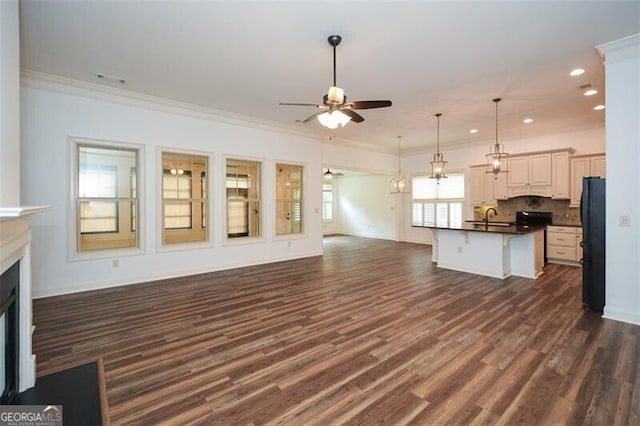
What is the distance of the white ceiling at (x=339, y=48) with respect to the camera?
2809 millimetres

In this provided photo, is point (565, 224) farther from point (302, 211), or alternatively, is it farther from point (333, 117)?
point (333, 117)

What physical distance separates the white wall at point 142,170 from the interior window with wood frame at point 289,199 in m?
0.29

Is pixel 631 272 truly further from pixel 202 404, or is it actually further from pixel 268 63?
pixel 268 63

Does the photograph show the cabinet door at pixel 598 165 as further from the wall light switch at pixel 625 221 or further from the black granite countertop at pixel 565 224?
the wall light switch at pixel 625 221

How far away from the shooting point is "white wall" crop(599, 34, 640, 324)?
328 centimetres

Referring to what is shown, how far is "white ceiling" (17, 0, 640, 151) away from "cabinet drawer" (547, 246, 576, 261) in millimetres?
2895

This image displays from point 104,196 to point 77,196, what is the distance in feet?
1.65

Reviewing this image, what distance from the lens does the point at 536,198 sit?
7445mm

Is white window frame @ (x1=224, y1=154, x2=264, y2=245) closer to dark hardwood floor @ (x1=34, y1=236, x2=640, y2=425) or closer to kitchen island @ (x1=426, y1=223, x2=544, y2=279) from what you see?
dark hardwood floor @ (x1=34, y1=236, x2=640, y2=425)

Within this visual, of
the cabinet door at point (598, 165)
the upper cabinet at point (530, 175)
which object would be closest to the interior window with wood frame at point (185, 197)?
the upper cabinet at point (530, 175)

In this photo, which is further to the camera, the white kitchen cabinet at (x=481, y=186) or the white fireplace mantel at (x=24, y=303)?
the white kitchen cabinet at (x=481, y=186)

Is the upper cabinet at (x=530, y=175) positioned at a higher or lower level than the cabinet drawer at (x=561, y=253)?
higher

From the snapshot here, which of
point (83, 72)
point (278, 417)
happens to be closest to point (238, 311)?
point (278, 417)

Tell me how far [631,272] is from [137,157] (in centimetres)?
705
